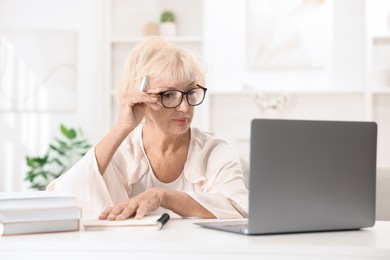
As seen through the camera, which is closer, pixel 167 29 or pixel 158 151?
pixel 158 151

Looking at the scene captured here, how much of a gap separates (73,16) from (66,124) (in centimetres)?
81

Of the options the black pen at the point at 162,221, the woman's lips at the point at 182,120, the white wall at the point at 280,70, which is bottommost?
the black pen at the point at 162,221

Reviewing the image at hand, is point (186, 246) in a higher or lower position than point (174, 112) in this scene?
lower

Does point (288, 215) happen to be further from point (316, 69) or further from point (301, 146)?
point (316, 69)

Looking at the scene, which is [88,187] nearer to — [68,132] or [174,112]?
[174,112]

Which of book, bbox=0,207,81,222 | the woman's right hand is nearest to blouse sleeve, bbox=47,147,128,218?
the woman's right hand

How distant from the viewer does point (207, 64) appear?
5.13 m

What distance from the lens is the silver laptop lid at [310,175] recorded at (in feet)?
5.22

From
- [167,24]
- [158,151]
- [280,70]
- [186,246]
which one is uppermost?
[167,24]

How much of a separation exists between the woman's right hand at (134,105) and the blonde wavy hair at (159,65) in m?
0.06

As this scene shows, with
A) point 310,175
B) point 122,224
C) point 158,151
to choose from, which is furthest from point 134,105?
point 310,175

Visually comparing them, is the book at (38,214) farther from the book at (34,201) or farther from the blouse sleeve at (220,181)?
the blouse sleeve at (220,181)

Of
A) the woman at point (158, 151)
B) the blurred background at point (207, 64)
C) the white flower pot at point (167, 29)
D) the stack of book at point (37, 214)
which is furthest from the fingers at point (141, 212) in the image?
the white flower pot at point (167, 29)

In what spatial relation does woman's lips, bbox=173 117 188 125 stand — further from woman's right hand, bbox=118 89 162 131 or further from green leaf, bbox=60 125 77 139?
green leaf, bbox=60 125 77 139
